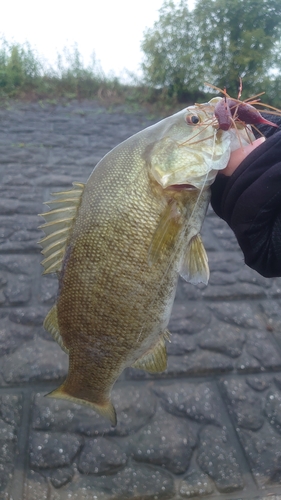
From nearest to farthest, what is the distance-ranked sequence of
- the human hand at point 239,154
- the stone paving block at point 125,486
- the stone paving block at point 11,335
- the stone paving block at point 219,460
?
the human hand at point 239,154, the stone paving block at point 125,486, the stone paving block at point 219,460, the stone paving block at point 11,335

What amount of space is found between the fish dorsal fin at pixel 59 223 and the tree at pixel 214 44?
865 cm

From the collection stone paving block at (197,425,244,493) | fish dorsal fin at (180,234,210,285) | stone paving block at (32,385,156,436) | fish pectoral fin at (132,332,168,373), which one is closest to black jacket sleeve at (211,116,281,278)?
fish dorsal fin at (180,234,210,285)

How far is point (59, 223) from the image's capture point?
1.67 metres

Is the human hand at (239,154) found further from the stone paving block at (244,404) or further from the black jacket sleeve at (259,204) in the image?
the stone paving block at (244,404)

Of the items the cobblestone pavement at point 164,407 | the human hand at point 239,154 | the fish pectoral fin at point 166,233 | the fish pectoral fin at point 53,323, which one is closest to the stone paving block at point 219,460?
the cobblestone pavement at point 164,407

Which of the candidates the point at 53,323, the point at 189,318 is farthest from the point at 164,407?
the point at 53,323

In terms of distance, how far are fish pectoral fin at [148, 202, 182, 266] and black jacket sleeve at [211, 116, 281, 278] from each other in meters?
0.22

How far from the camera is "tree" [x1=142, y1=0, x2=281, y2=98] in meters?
9.39

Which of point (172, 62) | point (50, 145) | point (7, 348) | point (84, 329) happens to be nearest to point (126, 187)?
point (84, 329)

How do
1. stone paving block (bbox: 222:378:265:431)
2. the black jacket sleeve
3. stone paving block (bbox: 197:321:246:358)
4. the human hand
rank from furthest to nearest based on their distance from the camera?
stone paving block (bbox: 197:321:246:358)
stone paving block (bbox: 222:378:265:431)
the human hand
the black jacket sleeve

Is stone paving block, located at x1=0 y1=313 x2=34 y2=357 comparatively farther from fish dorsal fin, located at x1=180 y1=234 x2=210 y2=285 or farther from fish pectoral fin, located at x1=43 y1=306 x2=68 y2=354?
fish dorsal fin, located at x1=180 y1=234 x2=210 y2=285

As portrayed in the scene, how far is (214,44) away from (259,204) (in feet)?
31.2

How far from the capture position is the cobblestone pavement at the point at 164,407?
2400mm

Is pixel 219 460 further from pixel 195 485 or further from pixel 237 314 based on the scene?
pixel 237 314
